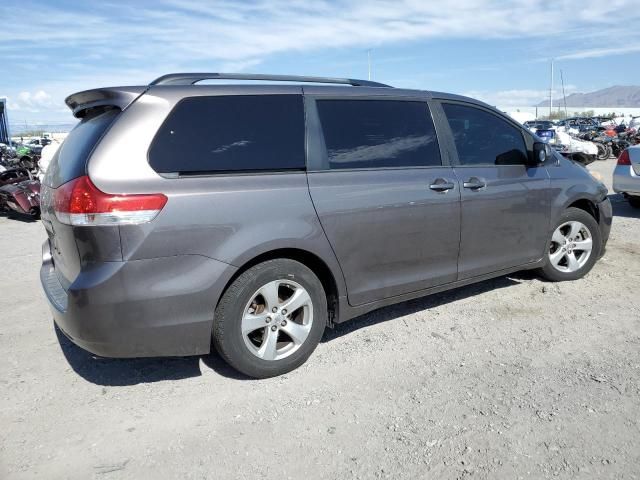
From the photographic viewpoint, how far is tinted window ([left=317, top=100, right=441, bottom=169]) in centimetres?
360

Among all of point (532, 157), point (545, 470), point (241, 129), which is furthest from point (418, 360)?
point (532, 157)

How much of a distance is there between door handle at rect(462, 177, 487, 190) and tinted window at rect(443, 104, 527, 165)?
0.16 meters

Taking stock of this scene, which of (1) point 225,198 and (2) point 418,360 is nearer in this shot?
(1) point 225,198

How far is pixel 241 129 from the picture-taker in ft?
10.6

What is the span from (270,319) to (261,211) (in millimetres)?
679

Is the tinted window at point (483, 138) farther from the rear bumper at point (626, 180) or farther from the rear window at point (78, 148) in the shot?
the rear bumper at point (626, 180)

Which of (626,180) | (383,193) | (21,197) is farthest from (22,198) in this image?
(626,180)

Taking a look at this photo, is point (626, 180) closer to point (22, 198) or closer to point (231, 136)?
point (231, 136)

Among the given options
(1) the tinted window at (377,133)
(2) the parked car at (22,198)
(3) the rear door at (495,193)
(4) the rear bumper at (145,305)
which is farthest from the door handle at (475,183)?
(2) the parked car at (22,198)

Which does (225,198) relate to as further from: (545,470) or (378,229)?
(545,470)

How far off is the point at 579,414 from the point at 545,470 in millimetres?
590

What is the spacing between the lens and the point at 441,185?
396cm

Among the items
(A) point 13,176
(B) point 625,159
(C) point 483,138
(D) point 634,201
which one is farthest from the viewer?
(A) point 13,176

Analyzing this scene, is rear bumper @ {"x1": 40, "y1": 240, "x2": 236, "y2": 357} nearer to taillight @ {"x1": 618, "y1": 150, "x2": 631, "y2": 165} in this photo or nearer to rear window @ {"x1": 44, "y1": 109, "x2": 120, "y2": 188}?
rear window @ {"x1": 44, "y1": 109, "x2": 120, "y2": 188}
